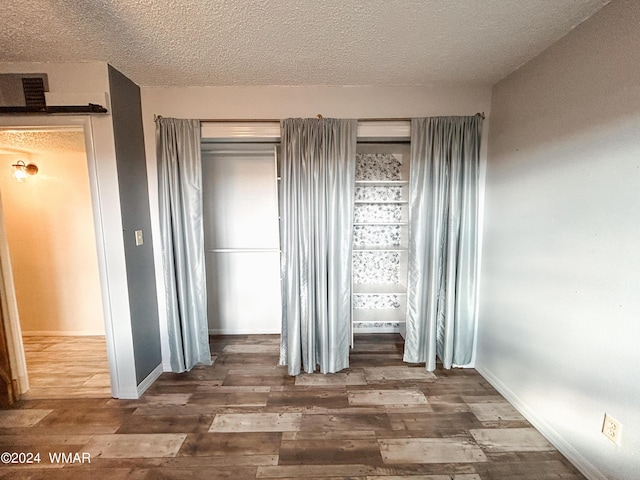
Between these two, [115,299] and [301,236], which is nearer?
[115,299]

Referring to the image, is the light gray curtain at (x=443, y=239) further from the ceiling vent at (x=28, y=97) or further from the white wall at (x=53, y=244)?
the white wall at (x=53, y=244)

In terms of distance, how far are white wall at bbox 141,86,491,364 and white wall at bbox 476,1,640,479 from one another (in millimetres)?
388

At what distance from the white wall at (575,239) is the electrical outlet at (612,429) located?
0.9 inches

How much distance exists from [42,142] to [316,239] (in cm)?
287

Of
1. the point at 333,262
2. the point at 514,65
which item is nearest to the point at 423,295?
the point at 333,262

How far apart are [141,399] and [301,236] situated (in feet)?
5.95

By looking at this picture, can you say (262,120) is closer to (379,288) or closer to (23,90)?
(23,90)

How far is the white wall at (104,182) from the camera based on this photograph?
1.78 m

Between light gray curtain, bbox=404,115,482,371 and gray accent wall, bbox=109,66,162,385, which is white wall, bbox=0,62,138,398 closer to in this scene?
gray accent wall, bbox=109,66,162,385

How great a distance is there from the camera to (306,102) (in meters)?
2.13

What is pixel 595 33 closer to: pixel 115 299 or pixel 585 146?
pixel 585 146

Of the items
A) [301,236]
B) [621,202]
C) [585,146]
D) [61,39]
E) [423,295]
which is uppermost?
[61,39]

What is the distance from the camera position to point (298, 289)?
2189mm

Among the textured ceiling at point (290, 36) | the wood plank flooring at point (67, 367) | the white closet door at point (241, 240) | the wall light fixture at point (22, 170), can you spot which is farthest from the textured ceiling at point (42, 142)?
the wood plank flooring at point (67, 367)
